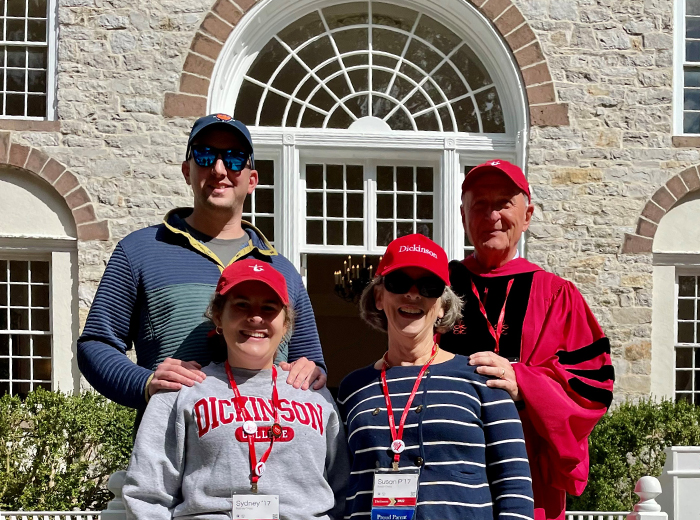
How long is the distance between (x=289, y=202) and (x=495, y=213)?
18.8ft

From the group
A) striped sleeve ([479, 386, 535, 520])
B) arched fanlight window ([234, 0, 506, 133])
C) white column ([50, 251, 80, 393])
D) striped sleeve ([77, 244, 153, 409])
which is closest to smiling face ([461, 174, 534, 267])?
striped sleeve ([479, 386, 535, 520])

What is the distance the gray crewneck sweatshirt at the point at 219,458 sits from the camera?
2682mm

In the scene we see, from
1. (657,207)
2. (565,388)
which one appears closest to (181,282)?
(565,388)

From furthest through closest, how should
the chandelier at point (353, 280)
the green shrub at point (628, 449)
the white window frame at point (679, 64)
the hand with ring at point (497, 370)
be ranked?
the chandelier at point (353, 280)
the white window frame at point (679, 64)
the green shrub at point (628, 449)
the hand with ring at point (497, 370)

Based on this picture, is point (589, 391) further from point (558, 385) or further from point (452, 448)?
point (452, 448)

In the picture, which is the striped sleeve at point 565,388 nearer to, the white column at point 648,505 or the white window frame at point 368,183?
the white column at point 648,505

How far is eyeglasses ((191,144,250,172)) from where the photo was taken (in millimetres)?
3135

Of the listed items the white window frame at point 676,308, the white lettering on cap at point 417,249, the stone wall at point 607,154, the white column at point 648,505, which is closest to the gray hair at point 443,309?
the white lettering on cap at point 417,249

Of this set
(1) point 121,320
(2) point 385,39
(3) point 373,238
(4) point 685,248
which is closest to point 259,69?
(2) point 385,39

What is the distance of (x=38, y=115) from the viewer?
873cm

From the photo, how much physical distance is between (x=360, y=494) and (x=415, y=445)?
0.23 metres

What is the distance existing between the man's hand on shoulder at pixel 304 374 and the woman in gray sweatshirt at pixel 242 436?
1.0 inches

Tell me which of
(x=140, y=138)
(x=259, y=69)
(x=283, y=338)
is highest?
(x=259, y=69)

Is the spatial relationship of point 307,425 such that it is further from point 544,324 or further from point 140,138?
point 140,138
